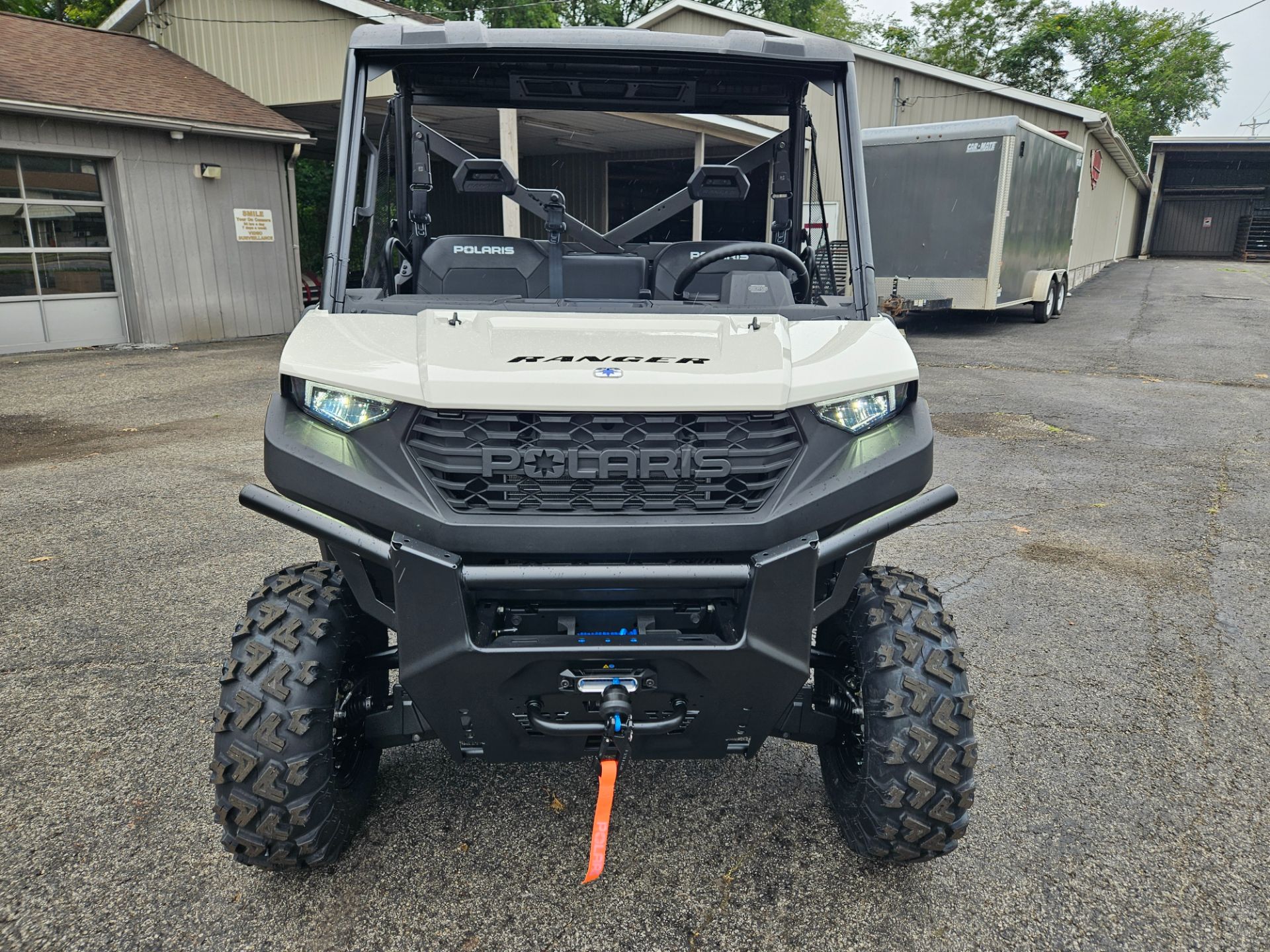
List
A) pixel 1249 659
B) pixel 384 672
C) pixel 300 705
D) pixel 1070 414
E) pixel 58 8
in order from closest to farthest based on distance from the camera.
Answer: pixel 300 705
pixel 384 672
pixel 1249 659
pixel 1070 414
pixel 58 8

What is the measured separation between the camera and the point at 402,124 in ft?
10.4

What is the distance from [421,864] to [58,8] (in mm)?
33616

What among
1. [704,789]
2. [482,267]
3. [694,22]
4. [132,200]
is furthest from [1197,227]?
[704,789]

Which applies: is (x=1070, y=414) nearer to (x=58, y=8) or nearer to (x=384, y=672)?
(x=384, y=672)

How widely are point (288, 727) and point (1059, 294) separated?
19.2 m

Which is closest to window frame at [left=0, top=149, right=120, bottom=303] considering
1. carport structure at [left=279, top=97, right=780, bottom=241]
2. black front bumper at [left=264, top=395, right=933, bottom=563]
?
carport structure at [left=279, top=97, right=780, bottom=241]

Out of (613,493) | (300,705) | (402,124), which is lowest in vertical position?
(300,705)

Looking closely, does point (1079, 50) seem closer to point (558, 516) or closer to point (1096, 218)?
point (1096, 218)

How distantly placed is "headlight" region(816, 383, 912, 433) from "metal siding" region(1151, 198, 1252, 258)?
164ft

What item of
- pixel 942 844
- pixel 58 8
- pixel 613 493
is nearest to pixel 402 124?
pixel 613 493

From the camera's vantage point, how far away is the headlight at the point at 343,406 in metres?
2.13

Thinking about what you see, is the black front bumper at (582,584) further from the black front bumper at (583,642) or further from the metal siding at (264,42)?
the metal siding at (264,42)

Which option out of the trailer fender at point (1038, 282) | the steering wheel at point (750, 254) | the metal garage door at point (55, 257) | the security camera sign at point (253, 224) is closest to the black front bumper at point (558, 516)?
the steering wheel at point (750, 254)

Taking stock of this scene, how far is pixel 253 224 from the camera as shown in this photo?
1507cm
